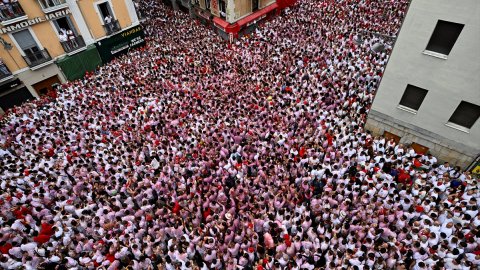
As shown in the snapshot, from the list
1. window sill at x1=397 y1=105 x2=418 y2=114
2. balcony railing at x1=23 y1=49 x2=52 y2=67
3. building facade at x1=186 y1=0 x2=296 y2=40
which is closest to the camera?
window sill at x1=397 y1=105 x2=418 y2=114

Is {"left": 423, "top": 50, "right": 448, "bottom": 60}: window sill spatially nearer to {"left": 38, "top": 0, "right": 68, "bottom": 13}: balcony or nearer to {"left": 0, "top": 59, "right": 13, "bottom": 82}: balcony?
{"left": 38, "top": 0, "right": 68, "bottom": 13}: balcony

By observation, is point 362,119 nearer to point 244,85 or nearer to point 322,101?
point 322,101

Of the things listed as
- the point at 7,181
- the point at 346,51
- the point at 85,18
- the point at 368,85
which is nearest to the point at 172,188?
the point at 7,181

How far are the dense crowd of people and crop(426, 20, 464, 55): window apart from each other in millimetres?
4088

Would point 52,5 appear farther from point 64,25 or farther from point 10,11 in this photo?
point 10,11

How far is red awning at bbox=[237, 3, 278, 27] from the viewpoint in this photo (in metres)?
22.1

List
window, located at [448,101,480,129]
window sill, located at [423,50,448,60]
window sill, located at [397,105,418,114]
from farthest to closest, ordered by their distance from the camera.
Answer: window sill, located at [397,105,418,114], window, located at [448,101,480,129], window sill, located at [423,50,448,60]

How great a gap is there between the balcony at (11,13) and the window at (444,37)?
2101 cm

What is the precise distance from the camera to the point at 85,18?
60.4 ft

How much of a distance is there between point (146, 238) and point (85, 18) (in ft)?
55.6

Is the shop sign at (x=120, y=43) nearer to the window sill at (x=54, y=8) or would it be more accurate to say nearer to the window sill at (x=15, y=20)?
the window sill at (x=54, y=8)

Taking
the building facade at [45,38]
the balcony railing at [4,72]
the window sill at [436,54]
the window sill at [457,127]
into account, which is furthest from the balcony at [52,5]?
the window sill at [457,127]

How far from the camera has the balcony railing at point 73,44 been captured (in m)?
18.0

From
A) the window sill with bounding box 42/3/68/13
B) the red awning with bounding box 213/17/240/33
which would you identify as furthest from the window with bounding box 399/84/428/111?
the window sill with bounding box 42/3/68/13
